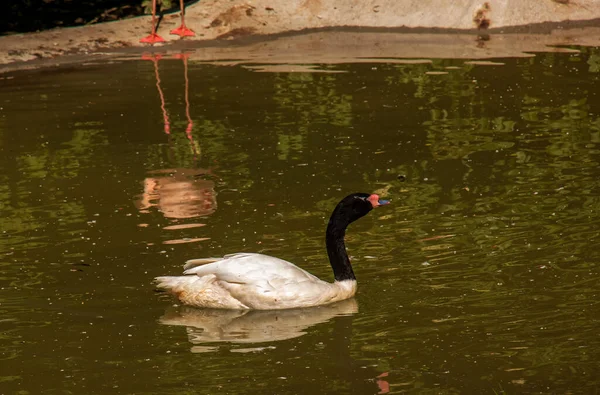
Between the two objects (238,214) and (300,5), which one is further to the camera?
(300,5)

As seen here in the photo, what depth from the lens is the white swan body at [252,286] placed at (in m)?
8.91

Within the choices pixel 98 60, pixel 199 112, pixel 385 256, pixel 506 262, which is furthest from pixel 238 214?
pixel 98 60

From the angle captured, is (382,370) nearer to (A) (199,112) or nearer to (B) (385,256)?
(B) (385,256)

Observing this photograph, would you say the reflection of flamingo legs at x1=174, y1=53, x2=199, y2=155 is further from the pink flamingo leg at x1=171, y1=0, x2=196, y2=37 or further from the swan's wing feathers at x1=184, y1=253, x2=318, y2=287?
the swan's wing feathers at x1=184, y1=253, x2=318, y2=287

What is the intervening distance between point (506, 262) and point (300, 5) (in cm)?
1507

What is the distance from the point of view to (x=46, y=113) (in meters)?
17.2

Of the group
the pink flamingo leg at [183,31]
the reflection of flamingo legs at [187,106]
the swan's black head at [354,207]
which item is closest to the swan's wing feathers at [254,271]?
the swan's black head at [354,207]

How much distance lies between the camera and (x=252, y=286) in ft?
29.2

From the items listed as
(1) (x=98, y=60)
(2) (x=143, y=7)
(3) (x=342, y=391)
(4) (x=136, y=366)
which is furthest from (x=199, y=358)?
(2) (x=143, y=7)

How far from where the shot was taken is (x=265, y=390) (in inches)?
295

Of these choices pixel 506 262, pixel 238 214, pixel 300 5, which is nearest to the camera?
pixel 506 262

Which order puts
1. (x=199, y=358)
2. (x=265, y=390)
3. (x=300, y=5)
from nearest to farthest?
1. (x=265, y=390)
2. (x=199, y=358)
3. (x=300, y=5)

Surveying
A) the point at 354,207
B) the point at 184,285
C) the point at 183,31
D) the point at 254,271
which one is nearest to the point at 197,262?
the point at 184,285

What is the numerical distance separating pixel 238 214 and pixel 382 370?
13.3ft
